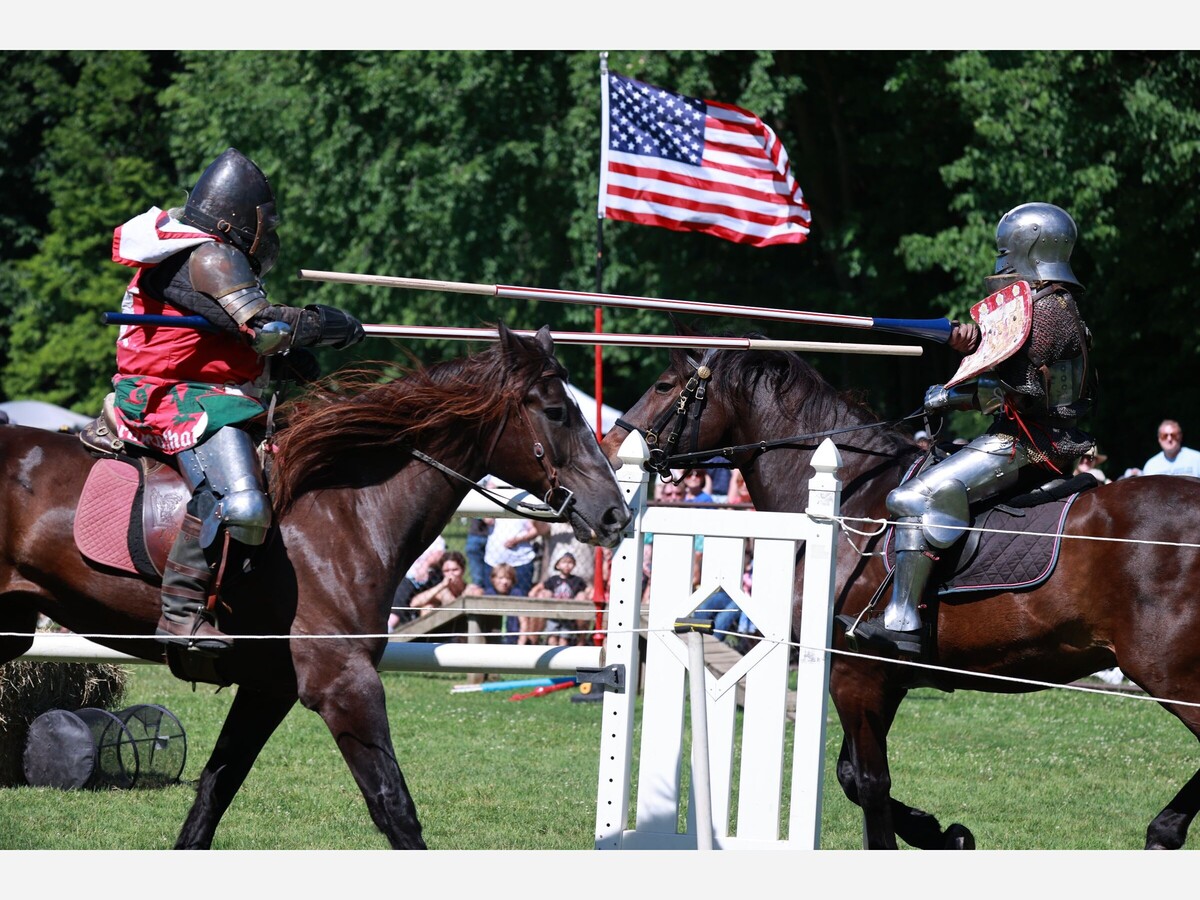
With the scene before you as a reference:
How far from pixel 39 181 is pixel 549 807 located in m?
32.4

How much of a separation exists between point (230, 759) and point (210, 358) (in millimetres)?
1556

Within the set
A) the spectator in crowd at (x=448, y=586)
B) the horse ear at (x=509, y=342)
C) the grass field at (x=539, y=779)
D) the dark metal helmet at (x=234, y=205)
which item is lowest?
the grass field at (x=539, y=779)

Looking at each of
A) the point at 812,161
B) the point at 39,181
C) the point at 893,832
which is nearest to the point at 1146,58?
the point at 812,161

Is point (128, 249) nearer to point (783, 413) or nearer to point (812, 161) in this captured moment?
point (783, 413)

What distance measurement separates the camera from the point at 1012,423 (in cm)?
617

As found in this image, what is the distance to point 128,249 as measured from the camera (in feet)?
16.8

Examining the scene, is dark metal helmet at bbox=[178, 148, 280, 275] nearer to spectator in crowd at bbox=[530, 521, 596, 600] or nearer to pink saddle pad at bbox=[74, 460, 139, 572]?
pink saddle pad at bbox=[74, 460, 139, 572]

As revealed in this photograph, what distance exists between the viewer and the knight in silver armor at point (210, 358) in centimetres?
504

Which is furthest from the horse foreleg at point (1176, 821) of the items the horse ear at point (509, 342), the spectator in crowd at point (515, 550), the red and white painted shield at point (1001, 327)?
the spectator in crowd at point (515, 550)

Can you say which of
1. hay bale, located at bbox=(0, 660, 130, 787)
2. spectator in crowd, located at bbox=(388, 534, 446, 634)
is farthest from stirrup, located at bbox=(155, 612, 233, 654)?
spectator in crowd, located at bbox=(388, 534, 446, 634)

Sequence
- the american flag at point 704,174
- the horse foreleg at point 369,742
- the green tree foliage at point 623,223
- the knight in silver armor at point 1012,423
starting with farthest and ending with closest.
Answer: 1. the green tree foliage at point 623,223
2. the american flag at point 704,174
3. the knight in silver armor at point 1012,423
4. the horse foreleg at point 369,742

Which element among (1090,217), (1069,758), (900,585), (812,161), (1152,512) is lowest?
(1069,758)

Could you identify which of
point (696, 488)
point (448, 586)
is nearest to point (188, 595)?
point (448, 586)

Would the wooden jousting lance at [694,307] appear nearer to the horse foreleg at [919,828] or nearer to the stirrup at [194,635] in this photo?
the stirrup at [194,635]
